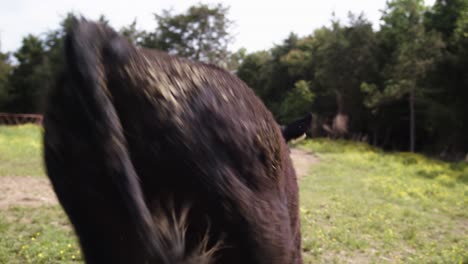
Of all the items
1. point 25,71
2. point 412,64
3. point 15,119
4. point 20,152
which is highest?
point 25,71

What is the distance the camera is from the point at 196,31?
35.2 meters

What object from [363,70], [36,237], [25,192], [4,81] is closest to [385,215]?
[36,237]

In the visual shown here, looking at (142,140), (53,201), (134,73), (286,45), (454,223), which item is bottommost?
(454,223)

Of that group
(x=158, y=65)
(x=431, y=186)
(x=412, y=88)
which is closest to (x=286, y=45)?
(x=412, y=88)

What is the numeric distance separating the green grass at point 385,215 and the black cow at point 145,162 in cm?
409

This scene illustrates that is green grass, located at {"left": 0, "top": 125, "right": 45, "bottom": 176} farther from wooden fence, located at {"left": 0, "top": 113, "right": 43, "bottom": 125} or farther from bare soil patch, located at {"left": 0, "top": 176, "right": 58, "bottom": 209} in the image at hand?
wooden fence, located at {"left": 0, "top": 113, "right": 43, "bottom": 125}

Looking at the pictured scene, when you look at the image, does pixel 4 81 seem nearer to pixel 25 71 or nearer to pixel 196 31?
pixel 25 71

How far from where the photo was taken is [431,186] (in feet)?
39.4

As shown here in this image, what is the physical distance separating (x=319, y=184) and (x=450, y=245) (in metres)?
5.49

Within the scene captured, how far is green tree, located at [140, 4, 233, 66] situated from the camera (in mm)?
33969

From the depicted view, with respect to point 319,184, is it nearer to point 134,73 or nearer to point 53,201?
point 53,201

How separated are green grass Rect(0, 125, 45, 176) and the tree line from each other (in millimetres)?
2957

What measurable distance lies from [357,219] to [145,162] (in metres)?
7.14

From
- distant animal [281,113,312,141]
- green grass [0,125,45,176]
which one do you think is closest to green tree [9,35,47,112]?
green grass [0,125,45,176]
